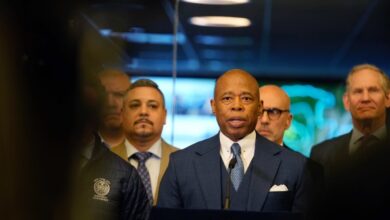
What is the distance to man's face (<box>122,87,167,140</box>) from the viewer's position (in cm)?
175

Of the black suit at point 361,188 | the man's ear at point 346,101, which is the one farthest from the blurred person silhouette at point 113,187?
the black suit at point 361,188

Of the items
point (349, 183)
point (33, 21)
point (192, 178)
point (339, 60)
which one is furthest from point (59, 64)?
point (339, 60)

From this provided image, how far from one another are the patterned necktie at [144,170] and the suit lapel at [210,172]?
0.19 meters

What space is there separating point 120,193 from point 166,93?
1.12 ft

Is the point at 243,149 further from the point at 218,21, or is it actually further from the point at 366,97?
the point at 218,21

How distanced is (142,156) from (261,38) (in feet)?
1.92

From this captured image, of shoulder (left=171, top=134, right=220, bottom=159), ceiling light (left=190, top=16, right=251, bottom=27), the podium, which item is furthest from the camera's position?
ceiling light (left=190, top=16, right=251, bottom=27)

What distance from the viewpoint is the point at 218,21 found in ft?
6.35

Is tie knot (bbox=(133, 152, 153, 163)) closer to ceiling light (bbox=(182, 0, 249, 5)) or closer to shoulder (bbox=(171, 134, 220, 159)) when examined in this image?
shoulder (bbox=(171, 134, 220, 159))

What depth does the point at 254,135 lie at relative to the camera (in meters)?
1.61

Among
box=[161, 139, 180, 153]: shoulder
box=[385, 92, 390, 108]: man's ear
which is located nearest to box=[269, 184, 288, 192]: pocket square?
box=[161, 139, 180, 153]: shoulder

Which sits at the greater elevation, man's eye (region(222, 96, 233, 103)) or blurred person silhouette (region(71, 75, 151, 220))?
man's eye (region(222, 96, 233, 103))

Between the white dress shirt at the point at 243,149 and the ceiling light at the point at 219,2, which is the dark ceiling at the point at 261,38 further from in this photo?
the white dress shirt at the point at 243,149

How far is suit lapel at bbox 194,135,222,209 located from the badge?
0.27 meters
